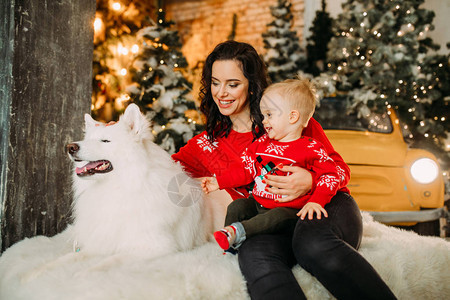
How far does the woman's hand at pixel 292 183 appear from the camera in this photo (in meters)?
1.55

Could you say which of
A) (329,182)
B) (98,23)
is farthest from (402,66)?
(98,23)

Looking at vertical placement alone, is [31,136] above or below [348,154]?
above

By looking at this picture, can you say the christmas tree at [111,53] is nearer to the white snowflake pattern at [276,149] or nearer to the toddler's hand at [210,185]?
the toddler's hand at [210,185]

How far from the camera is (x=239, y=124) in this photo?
7.11ft

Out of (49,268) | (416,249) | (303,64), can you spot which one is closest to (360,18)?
(303,64)

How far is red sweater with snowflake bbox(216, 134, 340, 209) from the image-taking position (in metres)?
1.52

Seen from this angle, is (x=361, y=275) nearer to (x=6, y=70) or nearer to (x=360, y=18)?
(x=6, y=70)

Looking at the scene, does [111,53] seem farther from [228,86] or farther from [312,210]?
[312,210]

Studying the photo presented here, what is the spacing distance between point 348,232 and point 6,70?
77.8 inches

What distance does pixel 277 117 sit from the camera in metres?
1.63

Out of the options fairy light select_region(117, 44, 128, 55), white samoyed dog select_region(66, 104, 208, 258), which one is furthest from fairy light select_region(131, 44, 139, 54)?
white samoyed dog select_region(66, 104, 208, 258)

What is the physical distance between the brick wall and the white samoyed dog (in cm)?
574

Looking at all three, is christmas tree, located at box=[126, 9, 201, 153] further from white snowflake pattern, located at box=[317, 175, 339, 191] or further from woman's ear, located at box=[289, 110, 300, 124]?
white snowflake pattern, located at box=[317, 175, 339, 191]

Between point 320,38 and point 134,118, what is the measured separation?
17.5 feet
